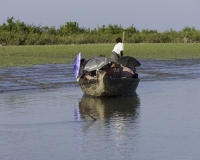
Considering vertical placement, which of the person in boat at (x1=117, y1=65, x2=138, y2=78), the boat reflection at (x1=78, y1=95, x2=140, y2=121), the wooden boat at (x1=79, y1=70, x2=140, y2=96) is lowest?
the boat reflection at (x1=78, y1=95, x2=140, y2=121)

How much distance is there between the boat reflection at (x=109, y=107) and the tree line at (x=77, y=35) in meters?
35.3

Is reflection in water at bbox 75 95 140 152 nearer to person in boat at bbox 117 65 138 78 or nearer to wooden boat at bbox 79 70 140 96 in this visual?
wooden boat at bbox 79 70 140 96

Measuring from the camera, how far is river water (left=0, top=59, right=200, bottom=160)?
10.8 metres

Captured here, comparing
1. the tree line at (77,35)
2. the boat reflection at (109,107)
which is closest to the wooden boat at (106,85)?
the boat reflection at (109,107)

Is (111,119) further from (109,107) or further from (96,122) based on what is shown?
(109,107)

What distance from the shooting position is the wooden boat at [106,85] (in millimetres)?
17203

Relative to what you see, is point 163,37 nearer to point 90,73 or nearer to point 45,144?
point 90,73

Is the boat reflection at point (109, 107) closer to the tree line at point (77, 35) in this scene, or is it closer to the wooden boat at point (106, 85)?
the wooden boat at point (106, 85)

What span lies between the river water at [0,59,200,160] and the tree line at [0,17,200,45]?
104 feet

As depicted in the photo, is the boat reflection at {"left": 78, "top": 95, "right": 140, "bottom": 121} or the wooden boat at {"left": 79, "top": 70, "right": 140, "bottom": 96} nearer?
the boat reflection at {"left": 78, "top": 95, "right": 140, "bottom": 121}

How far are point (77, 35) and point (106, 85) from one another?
41638 millimetres

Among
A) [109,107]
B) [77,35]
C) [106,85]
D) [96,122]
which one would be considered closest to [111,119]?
[96,122]

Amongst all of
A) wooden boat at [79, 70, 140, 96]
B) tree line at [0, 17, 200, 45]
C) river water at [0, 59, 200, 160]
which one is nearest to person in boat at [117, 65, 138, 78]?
wooden boat at [79, 70, 140, 96]

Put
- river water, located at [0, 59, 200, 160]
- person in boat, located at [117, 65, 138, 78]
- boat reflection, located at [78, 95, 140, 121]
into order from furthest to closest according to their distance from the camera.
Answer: person in boat, located at [117, 65, 138, 78] < boat reflection, located at [78, 95, 140, 121] < river water, located at [0, 59, 200, 160]
